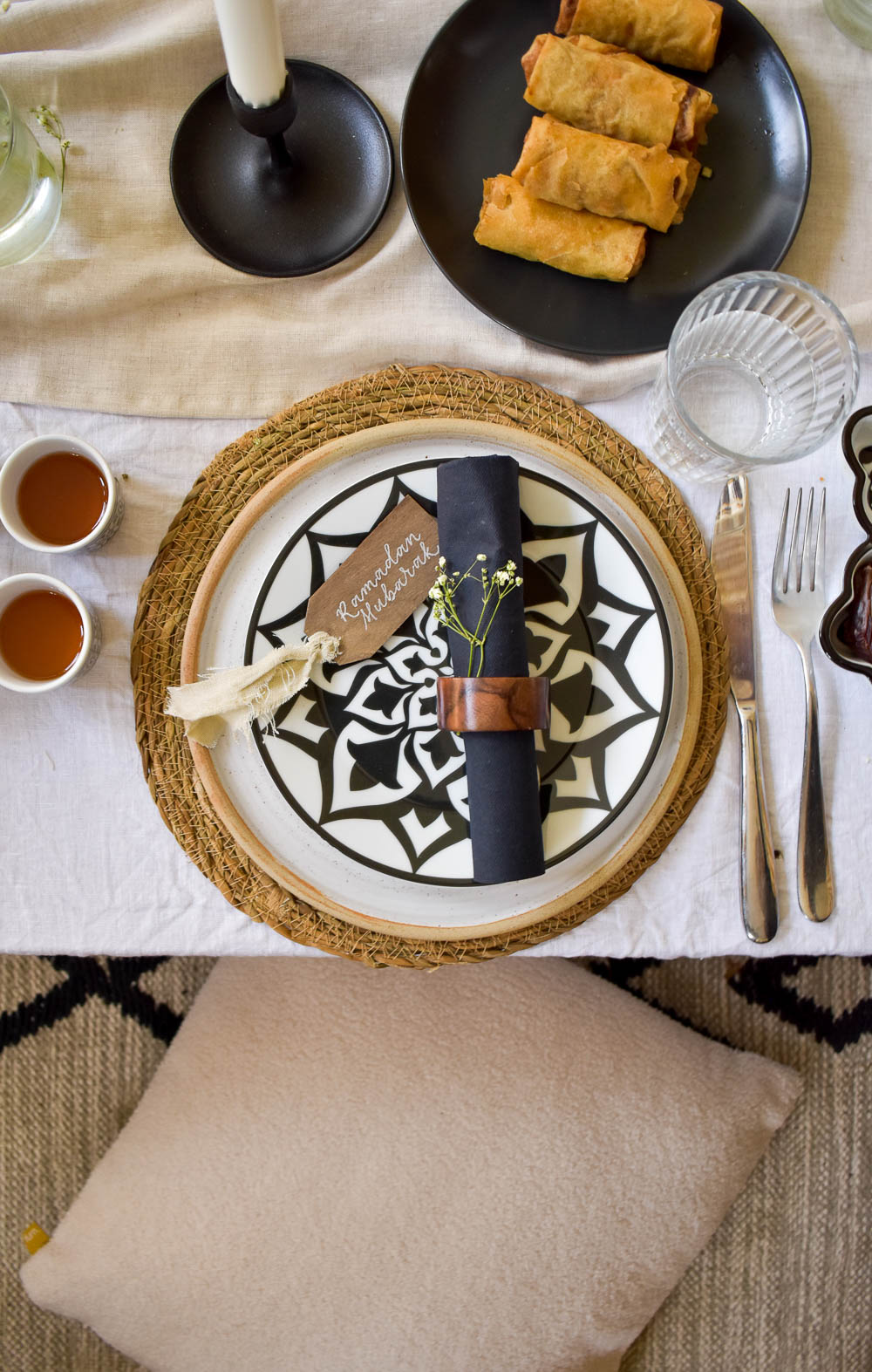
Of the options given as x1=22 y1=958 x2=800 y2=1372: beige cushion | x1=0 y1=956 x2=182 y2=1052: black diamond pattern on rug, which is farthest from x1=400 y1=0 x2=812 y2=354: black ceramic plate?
x1=0 y1=956 x2=182 y2=1052: black diamond pattern on rug

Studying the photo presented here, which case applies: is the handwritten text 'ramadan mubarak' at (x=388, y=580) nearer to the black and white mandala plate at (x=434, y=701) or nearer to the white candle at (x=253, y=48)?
the black and white mandala plate at (x=434, y=701)

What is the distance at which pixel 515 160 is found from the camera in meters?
0.90

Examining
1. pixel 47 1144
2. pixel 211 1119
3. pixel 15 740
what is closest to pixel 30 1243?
pixel 47 1144

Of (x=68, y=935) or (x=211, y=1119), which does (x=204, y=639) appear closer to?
(x=68, y=935)

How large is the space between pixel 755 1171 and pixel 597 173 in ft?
4.54

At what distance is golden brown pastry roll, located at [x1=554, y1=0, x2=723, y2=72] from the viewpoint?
845 millimetres

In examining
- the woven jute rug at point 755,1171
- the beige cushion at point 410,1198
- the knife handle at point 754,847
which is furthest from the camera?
the woven jute rug at point 755,1171

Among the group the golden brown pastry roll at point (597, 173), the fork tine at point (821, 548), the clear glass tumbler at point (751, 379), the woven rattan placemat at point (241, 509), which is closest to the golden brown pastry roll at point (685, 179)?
the golden brown pastry roll at point (597, 173)

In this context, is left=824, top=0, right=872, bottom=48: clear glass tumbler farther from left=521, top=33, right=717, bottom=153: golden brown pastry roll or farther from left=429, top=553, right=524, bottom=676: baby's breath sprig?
left=429, top=553, right=524, bottom=676: baby's breath sprig

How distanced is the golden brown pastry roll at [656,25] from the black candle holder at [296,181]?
0.75 ft

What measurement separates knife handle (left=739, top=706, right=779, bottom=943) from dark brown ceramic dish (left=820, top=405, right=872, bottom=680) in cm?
10

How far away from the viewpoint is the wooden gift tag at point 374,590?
2.70 feet

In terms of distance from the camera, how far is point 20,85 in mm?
889

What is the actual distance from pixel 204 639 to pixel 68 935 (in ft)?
1.09
